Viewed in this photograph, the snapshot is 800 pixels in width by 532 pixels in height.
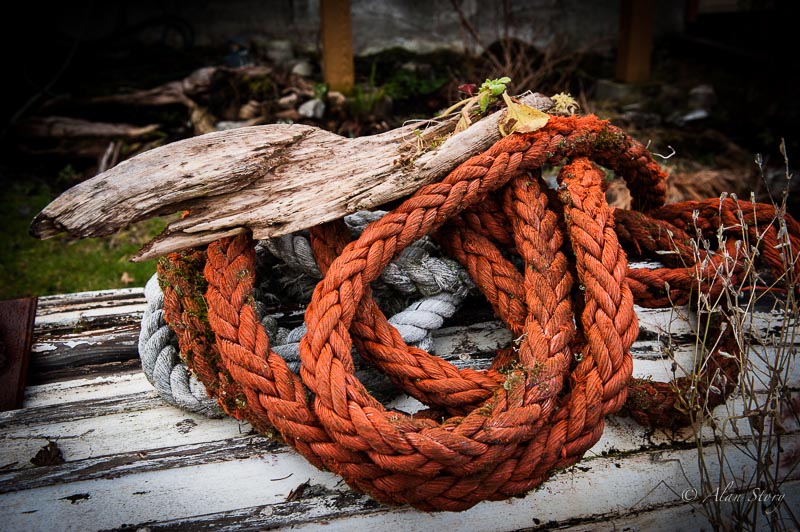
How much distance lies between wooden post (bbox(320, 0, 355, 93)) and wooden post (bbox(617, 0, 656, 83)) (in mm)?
2396

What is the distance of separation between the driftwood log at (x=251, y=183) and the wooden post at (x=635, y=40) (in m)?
4.35

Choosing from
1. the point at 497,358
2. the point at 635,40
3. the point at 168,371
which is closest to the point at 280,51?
the point at 635,40

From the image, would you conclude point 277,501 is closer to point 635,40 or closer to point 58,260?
point 58,260

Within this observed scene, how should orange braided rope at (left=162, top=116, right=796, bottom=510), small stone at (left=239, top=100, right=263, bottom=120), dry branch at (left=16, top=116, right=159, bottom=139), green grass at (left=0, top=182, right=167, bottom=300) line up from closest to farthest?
orange braided rope at (left=162, top=116, right=796, bottom=510) → green grass at (left=0, top=182, right=167, bottom=300) → dry branch at (left=16, top=116, right=159, bottom=139) → small stone at (left=239, top=100, right=263, bottom=120)

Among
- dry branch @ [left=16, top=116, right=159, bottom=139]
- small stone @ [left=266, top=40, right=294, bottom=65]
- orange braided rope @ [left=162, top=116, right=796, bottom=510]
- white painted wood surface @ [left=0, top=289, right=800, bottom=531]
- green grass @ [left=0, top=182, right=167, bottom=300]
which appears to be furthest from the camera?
small stone @ [left=266, top=40, right=294, bottom=65]

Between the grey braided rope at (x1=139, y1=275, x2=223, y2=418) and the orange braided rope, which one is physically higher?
the orange braided rope

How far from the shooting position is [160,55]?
513 cm

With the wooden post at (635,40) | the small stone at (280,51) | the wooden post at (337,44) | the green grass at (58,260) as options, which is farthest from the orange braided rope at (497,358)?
the small stone at (280,51)

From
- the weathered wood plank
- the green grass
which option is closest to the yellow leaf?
the weathered wood plank

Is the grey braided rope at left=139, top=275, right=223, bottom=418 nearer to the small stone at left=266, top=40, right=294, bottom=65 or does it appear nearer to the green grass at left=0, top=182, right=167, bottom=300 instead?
the green grass at left=0, top=182, right=167, bottom=300

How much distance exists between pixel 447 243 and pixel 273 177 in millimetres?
444

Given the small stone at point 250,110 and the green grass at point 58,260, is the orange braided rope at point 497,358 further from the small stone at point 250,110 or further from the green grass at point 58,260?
the small stone at point 250,110

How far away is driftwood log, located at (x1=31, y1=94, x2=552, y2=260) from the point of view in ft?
4.05

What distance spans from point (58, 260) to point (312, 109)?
2072 millimetres
